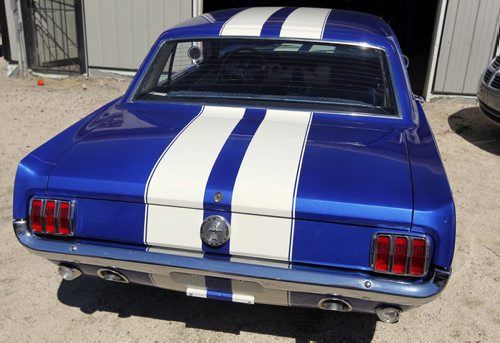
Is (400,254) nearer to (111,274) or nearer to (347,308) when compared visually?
(347,308)

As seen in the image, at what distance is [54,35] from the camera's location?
8727mm

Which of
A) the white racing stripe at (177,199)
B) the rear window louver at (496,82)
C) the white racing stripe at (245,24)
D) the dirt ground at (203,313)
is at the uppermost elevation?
the white racing stripe at (245,24)

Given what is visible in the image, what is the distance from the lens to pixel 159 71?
10.6ft

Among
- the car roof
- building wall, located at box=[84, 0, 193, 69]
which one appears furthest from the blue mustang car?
building wall, located at box=[84, 0, 193, 69]

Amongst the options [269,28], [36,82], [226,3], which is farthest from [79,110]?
[226,3]

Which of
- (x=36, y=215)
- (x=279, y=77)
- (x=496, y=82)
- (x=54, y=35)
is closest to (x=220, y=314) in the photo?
Result: (x=36, y=215)

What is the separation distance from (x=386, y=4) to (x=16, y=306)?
1456 centimetres

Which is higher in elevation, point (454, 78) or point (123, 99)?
point (123, 99)

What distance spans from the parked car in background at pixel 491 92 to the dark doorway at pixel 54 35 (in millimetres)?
6234

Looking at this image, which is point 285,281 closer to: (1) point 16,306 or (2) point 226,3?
(1) point 16,306

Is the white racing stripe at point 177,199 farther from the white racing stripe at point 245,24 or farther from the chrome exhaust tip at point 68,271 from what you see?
the white racing stripe at point 245,24

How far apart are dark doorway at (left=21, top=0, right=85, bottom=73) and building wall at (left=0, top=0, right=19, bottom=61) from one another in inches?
7.4

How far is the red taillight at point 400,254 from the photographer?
6.58 feet

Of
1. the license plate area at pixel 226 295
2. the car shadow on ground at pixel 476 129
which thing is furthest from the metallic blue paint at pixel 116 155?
the car shadow on ground at pixel 476 129
